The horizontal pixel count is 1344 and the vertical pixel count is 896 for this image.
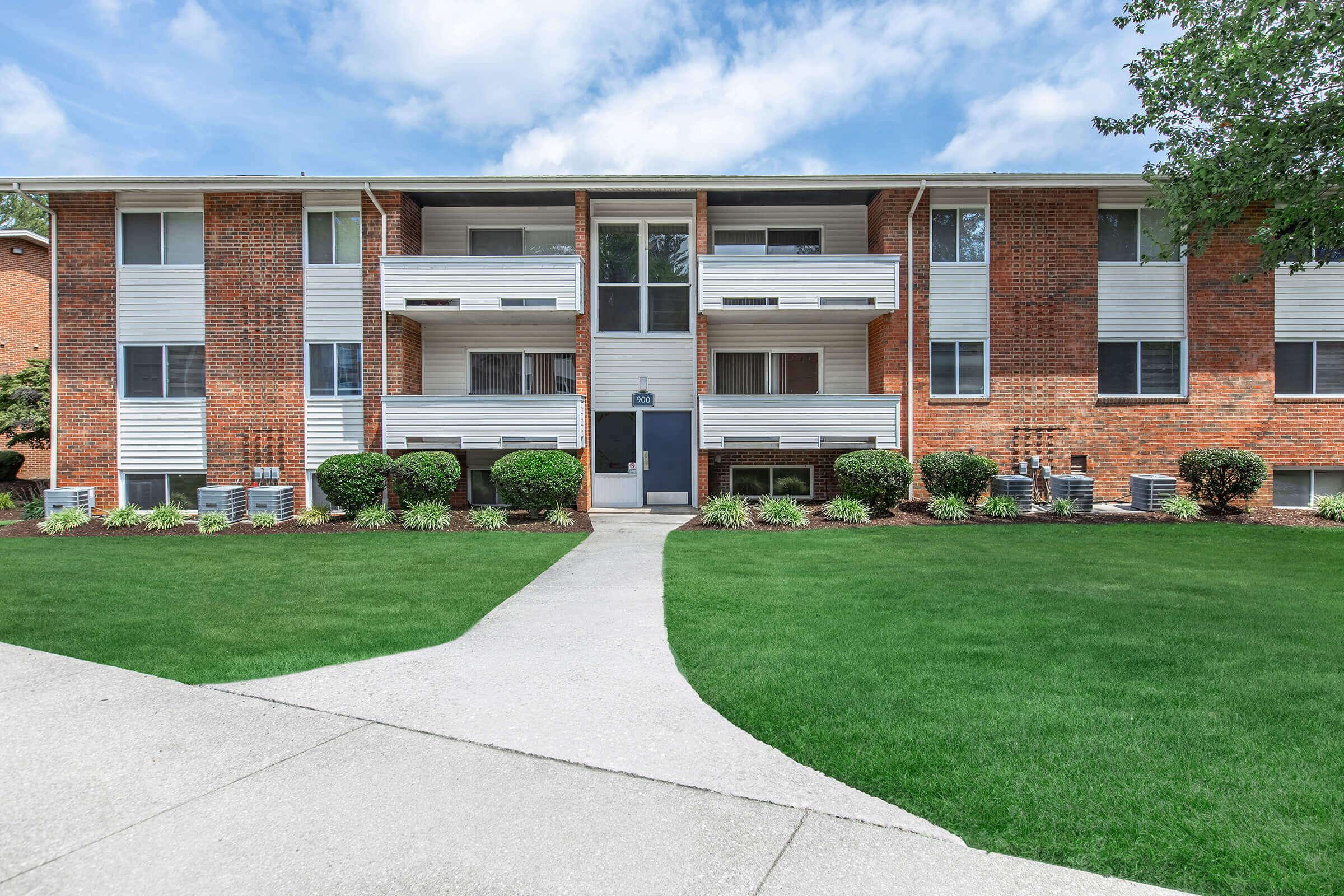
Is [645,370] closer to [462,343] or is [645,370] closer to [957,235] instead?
[462,343]

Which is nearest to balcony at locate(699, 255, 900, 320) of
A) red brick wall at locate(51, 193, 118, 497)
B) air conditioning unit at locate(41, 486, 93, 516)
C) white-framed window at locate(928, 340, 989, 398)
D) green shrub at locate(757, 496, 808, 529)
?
white-framed window at locate(928, 340, 989, 398)

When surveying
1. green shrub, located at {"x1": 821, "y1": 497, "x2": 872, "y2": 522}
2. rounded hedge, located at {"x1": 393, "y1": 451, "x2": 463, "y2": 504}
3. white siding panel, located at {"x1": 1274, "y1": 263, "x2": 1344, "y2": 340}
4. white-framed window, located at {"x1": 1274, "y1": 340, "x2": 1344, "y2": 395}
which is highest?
white siding panel, located at {"x1": 1274, "y1": 263, "x2": 1344, "y2": 340}

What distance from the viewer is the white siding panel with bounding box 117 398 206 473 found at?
1534cm

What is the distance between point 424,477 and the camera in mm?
13930

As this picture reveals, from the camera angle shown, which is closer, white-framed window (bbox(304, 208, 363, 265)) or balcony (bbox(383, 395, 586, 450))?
balcony (bbox(383, 395, 586, 450))

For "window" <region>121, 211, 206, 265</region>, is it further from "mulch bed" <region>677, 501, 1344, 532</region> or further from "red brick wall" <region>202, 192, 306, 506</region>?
"mulch bed" <region>677, 501, 1344, 532</region>

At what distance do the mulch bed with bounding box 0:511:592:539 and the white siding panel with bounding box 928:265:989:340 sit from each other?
27.4 ft

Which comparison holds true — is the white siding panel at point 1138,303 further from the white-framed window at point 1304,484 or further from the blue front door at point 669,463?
the blue front door at point 669,463

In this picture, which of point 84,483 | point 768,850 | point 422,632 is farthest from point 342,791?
point 84,483

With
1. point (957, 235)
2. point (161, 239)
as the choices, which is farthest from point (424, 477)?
point (957, 235)

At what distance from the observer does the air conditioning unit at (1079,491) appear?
14.4m

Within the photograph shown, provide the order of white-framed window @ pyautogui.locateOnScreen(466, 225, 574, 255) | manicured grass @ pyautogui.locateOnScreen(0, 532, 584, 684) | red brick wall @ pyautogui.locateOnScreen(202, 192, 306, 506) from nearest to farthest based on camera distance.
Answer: manicured grass @ pyautogui.locateOnScreen(0, 532, 584, 684), red brick wall @ pyautogui.locateOnScreen(202, 192, 306, 506), white-framed window @ pyautogui.locateOnScreen(466, 225, 574, 255)

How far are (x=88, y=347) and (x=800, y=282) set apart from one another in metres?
14.5

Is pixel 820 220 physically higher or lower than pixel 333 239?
higher
